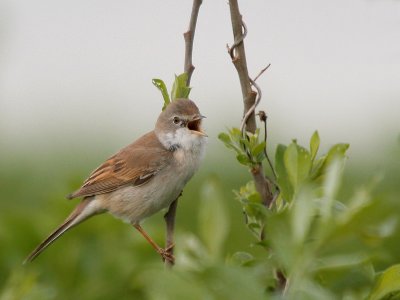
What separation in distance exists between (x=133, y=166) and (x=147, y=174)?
129mm

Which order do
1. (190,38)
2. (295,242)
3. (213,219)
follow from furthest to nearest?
(190,38)
(213,219)
(295,242)

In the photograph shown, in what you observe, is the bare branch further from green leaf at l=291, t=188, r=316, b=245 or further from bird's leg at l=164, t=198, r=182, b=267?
green leaf at l=291, t=188, r=316, b=245

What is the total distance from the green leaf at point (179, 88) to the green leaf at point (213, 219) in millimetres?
1138

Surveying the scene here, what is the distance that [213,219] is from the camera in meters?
1.40

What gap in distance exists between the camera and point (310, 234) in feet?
4.57

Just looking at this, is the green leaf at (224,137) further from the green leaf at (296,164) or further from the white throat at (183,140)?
the white throat at (183,140)

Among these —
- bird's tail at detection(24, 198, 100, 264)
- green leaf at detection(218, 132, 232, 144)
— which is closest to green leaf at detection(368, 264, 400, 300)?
green leaf at detection(218, 132, 232, 144)

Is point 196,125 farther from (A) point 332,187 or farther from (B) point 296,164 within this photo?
(A) point 332,187

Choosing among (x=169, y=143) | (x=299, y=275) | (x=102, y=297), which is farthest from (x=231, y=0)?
(x=169, y=143)

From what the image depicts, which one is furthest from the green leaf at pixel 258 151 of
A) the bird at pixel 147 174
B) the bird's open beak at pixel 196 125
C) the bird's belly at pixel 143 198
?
the bird's open beak at pixel 196 125

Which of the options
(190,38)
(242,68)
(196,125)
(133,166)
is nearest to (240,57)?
(242,68)

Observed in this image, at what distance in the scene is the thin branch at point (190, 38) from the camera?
2.23 metres

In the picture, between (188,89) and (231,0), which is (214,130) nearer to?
(188,89)

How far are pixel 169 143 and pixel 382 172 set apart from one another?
366cm
